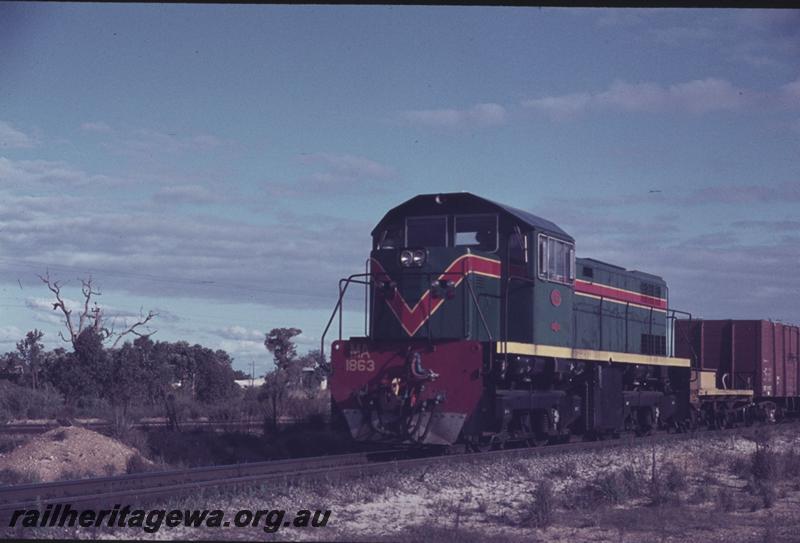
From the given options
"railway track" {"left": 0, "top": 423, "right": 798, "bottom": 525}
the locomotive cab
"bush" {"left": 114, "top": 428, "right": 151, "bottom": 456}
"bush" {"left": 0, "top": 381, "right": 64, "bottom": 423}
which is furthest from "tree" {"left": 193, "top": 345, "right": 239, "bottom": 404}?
"railway track" {"left": 0, "top": 423, "right": 798, "bottom": 525}

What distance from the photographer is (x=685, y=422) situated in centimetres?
2308

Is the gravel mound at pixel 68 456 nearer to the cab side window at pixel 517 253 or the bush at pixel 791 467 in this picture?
the cab side window at pixel 517 253

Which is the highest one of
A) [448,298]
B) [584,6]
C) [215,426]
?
[584,6]

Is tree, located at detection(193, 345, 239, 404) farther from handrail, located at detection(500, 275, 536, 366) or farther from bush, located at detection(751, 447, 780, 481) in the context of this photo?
bush, located at detection(751, 447, 780, 481)

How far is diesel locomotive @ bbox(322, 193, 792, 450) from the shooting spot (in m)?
14.5

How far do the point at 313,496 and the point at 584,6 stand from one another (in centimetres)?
641

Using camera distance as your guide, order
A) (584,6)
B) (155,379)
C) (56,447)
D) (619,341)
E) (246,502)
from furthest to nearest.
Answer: (155,379), (619,341), (56,447), (246,502), (584,6)

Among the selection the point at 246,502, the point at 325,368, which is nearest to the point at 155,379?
the point at 325,368

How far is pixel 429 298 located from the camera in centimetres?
1516

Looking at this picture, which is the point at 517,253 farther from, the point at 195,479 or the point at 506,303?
the point at 195,479

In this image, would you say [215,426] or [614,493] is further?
[215,426]

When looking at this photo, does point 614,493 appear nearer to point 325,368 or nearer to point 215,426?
point 325,368

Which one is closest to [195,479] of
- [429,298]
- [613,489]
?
[429,298]

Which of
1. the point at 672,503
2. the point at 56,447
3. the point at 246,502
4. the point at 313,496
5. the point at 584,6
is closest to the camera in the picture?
the point at 584,6
